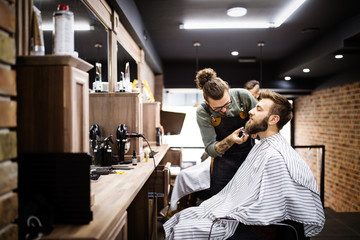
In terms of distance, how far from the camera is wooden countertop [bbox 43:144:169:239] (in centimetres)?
88

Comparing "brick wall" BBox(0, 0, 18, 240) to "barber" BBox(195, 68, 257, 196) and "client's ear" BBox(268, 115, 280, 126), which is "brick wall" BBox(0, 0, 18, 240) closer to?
"client's ear" BBox(268, 115, 280, 126)

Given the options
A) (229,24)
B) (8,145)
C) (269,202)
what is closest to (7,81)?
(8,145)

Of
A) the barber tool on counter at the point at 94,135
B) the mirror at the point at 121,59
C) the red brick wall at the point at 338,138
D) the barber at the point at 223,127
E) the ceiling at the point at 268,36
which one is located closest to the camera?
the barber tool on counter at the point at 94,135

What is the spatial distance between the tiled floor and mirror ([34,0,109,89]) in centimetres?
186

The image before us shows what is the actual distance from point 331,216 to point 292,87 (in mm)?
3766

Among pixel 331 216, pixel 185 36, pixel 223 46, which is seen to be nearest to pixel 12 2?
pixel 185 36

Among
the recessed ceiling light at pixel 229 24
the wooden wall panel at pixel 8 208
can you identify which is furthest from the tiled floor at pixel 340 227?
the recessed ceiling light at pixel 229 24

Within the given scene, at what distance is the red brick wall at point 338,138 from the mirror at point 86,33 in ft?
14.5

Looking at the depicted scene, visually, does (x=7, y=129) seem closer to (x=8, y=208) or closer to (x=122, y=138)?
(x=8, y=208)

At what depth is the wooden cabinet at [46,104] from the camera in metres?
0.97

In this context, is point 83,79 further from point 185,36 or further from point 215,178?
point 185,36

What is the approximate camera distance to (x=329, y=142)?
18.4 feet

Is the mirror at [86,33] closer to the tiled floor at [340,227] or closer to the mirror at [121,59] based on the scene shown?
the mirror at [121,59]

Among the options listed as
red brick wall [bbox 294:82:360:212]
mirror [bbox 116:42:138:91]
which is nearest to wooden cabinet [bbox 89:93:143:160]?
mirror [bbox 116:42:138:91]
